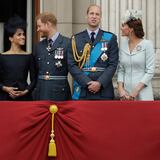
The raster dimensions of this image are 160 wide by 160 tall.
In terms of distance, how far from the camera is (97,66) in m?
6.13

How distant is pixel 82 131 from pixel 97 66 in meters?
1.01

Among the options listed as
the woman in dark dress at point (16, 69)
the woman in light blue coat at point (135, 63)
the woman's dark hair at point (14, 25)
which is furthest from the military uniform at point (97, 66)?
the woman's dark hair at point (14, 25)

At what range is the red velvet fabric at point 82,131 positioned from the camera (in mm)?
5312

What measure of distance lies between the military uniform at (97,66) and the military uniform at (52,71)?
0.48ft

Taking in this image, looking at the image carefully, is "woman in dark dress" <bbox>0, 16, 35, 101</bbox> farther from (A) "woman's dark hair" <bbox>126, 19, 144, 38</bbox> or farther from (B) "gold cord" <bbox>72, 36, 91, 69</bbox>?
(A) "woman's dark hair" <bbox>126, 19, 144, 38</bbox>

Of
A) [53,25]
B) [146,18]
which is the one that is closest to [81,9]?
[146,18]

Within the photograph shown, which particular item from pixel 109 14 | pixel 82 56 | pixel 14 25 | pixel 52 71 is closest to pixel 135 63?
pixel 82 56

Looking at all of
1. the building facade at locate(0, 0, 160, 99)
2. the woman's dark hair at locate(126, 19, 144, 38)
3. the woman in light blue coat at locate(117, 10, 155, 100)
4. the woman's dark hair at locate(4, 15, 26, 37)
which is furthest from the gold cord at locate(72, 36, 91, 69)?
the building facade at locate(0, 0, 160, 99)

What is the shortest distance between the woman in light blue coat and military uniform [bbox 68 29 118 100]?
5.4 inches

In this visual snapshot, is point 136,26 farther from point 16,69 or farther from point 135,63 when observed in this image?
point 16,69

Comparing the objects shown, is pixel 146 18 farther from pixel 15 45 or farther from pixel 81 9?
pixel 15 45

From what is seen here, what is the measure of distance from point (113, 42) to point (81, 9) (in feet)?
8.12

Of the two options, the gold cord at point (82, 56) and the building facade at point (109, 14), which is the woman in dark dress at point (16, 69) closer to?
the gold cord at point (82, 56)

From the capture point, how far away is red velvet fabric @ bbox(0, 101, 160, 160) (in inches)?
209
